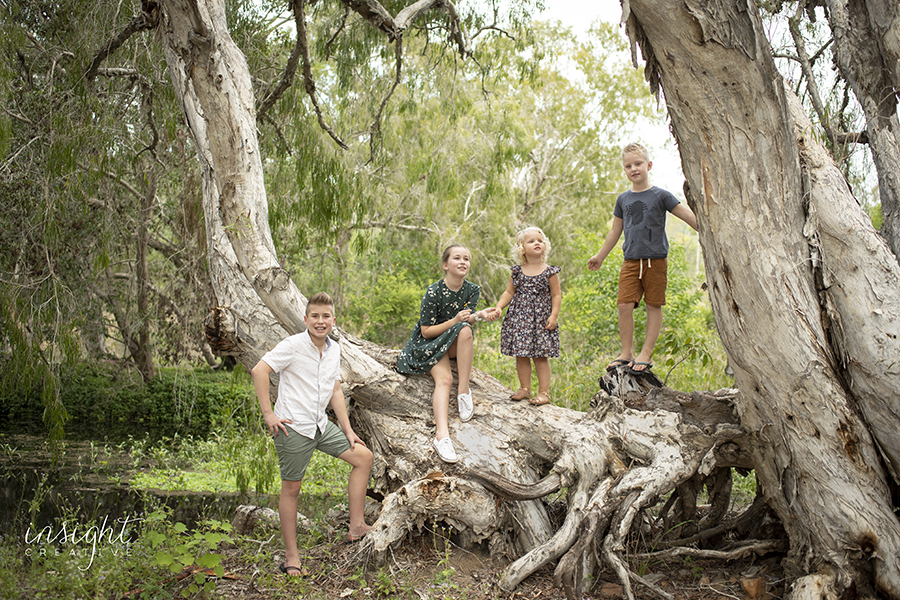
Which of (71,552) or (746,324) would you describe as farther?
(71,552)

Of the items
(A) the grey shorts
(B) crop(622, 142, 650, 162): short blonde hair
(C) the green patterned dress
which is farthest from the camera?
(C) the green patterned dress

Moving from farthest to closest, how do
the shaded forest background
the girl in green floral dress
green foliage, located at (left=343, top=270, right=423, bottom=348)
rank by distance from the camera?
green foliage, located at (left=343, top=270, right=423, bottom=348)
the shaded forest background
the girl in green floral dress

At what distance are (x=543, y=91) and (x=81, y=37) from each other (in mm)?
16952

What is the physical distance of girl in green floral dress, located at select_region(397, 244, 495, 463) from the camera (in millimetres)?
3936

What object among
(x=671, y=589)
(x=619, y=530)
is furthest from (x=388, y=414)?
(x=671, y=589)

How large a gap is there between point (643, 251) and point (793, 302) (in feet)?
3.59

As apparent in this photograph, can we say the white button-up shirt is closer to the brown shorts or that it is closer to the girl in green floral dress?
the girl in green floral dress

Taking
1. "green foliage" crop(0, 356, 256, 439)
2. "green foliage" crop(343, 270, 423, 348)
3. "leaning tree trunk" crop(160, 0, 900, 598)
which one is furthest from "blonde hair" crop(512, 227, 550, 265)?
"green foliage" crop(343, 270, 423, 348)

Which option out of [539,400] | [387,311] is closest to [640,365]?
[539,400]

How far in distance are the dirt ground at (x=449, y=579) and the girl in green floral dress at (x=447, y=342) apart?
1.92ft

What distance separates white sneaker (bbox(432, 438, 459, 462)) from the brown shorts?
4.24 feet

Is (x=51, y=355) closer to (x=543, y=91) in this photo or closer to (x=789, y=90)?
(x=789, y=90)

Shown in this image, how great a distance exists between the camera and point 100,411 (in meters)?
10.6

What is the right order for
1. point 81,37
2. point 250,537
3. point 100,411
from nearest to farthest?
point 250,537 → point 81,37 → point 100,411
